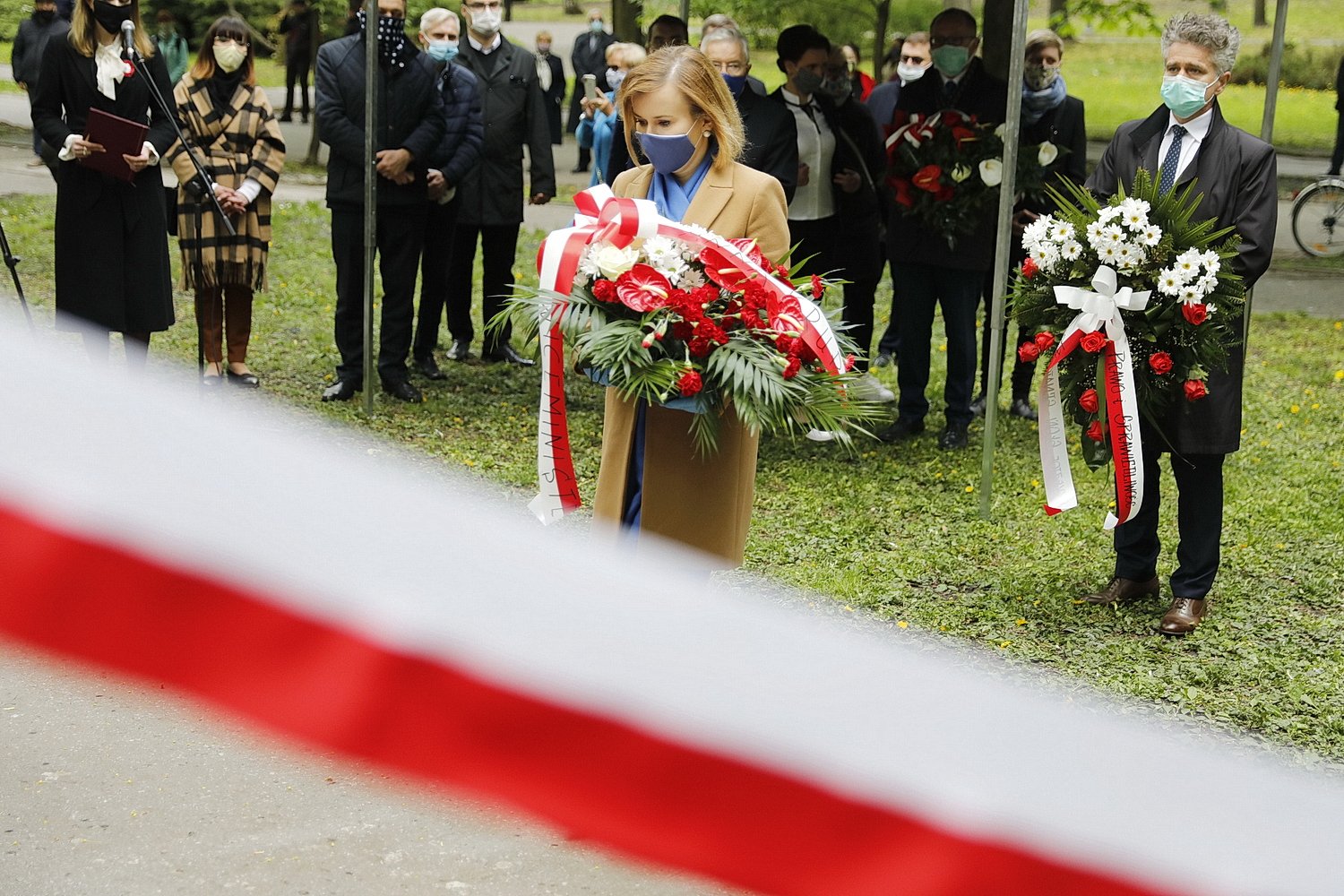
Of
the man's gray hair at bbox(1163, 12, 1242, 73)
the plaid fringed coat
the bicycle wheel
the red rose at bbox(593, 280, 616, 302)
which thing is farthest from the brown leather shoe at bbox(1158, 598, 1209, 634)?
the bicycle wheel

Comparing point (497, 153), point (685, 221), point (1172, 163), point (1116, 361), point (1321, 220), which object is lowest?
point (1321, 220)

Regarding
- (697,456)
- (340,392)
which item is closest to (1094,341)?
(697,456)

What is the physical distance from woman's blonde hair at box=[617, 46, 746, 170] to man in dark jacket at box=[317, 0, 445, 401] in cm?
425

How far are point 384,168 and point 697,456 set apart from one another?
4688 mm

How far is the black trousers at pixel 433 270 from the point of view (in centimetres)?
900

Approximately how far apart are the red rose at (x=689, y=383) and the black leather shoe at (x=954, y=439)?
4.76 metres

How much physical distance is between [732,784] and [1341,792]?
1.21ft

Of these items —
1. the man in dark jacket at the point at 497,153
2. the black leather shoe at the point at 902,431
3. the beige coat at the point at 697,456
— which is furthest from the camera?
the man in dark jacket at the point at 497,153

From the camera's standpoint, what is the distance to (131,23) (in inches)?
280

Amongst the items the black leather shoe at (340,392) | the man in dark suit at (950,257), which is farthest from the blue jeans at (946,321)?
the black leather shoe at (340,392)

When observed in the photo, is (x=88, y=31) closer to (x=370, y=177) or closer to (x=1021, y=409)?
(x=370, y=177)

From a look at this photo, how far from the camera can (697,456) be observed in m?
4.21

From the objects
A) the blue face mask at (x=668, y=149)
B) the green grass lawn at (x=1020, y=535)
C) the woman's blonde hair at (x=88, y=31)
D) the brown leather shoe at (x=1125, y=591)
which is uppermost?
the woman's blonde hair at (x=88, y=31)

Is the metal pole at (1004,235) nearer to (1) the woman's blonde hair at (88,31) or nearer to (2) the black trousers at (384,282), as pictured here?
(2) the black trousers at (384,282)
